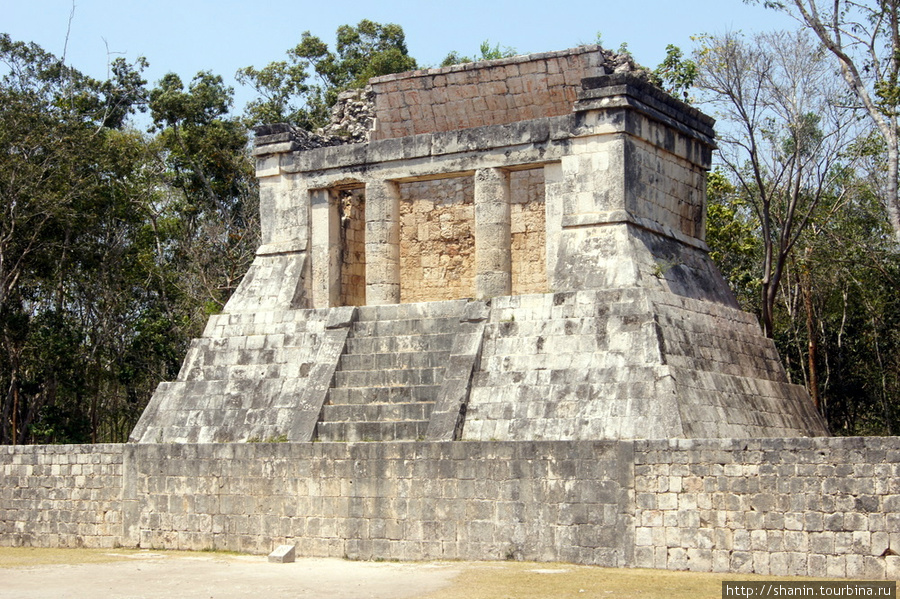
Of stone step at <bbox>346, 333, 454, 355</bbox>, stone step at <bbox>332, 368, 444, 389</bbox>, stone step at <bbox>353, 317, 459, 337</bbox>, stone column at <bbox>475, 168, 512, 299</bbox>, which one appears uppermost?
stone column at <bbox>475, 168, 512, 299</bbox>

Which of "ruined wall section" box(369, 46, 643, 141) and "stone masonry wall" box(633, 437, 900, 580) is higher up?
"ruined wall section" box(369, 46, 643, 141)

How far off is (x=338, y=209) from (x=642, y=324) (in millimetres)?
4786

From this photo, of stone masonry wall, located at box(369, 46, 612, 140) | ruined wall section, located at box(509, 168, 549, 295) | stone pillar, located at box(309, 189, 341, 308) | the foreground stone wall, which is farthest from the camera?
stone masonry wall, located at box(369, 46, 612, 140)

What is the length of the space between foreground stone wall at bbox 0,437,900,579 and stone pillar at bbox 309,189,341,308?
2829 millimetres

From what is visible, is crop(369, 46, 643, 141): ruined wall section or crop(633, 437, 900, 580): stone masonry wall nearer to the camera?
crop(633, 437, 900, 580): stone masonry wall

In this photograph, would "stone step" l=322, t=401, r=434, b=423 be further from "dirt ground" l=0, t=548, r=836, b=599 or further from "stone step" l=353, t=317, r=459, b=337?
"dirt ground" l=0, t=548, r=836, b=599

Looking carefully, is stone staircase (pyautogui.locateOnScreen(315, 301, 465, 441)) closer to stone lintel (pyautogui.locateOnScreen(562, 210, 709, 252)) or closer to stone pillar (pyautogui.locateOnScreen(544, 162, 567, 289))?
stone pillar (pyautogui.locateOnScreen(544, 162, 567, 289))

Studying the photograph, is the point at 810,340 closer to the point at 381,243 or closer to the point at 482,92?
the point at 482,92

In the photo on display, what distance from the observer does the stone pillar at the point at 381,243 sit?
15695 millimetres

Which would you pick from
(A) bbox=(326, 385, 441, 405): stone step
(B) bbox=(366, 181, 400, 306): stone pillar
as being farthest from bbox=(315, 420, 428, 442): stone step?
(B) bbox=(366, 181, 400, 306): stone pillar

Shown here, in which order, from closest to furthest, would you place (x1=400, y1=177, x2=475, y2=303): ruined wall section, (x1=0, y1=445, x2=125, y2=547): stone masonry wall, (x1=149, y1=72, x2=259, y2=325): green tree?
(x1=0, y1=445, x2=125, y2=547): stone masonry wall → (x1=400, y1=177, x2=475, y2=303): ruined wall section → (x1=149, y1=72, x2=259, y2=325): green tree

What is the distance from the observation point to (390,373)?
14.4 m

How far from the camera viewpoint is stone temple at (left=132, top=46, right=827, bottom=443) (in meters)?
13.1

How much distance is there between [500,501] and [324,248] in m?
4.97
